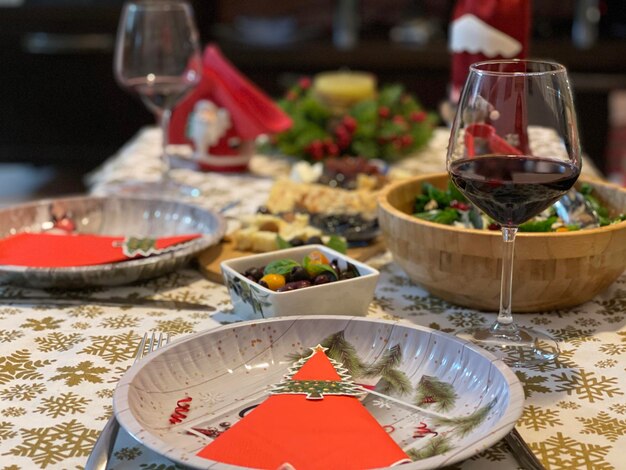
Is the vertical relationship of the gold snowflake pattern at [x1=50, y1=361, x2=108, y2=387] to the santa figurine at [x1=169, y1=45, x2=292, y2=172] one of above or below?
below

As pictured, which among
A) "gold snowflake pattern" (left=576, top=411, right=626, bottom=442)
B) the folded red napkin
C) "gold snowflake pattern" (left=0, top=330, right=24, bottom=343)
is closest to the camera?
"gold snowflake pattern" (left=576, top=411, right=626, bottom=442)

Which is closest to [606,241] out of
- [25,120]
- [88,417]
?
[88,417]

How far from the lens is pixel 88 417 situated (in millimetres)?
813

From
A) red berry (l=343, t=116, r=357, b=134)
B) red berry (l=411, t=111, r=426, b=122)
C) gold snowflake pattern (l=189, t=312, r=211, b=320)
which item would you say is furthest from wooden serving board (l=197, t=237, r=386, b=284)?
red berry (l=411, t=111, r=426, b=122)

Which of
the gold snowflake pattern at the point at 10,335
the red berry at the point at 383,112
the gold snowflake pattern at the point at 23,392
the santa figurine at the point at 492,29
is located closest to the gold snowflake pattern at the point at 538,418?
the gold snowflake pattern at the point at 23,392

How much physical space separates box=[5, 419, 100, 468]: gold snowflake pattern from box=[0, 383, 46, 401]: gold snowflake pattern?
7 cm

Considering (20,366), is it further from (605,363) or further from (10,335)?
(605,363)

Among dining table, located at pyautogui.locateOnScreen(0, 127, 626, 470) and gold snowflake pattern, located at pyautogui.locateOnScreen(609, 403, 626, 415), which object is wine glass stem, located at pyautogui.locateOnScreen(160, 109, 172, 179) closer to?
dining table, located at pyautogui.locateOnScreen(0, 127, 626, 470)

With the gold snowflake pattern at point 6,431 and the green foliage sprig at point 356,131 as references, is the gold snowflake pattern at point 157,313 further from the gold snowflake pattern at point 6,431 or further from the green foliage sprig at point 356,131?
the green foliage sprig at point 356,131

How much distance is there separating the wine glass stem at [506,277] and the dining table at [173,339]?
7 cm

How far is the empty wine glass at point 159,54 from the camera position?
1.67 metres

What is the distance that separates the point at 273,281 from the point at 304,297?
5 cm

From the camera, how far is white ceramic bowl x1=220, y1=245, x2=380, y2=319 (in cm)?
98

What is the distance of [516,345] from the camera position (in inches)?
37.4
